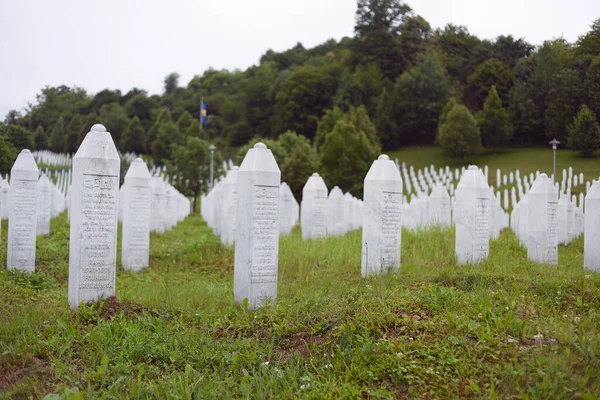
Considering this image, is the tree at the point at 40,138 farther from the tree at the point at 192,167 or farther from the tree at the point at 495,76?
the tree at the point at 192,167

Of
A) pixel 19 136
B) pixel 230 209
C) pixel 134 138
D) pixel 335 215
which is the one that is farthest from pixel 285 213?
pixel 134 138

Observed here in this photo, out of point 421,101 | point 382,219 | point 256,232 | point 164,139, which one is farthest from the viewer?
point 421,101

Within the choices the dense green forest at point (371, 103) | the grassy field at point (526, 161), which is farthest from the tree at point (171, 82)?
the grassy field at point (526, 161)

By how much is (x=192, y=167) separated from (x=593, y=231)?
29.2 meters

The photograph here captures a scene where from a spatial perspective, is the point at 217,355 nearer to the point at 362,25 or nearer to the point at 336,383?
the point at 336,383

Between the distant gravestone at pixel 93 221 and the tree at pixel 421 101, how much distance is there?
163 feet

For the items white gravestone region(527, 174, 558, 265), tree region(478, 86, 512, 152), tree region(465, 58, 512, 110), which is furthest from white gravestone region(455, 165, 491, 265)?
tree region(465, 58, 512, 110)

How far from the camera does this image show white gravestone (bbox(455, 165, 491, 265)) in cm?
977

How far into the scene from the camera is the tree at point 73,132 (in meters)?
14.8

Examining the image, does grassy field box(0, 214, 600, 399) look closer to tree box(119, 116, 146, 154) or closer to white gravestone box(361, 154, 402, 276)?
white gravestone box(361, 154, 402, 276)

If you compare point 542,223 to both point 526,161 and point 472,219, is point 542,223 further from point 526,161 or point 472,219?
point 526,161

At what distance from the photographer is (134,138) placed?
53.6 meters

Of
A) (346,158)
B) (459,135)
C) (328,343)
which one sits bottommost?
(328,343)

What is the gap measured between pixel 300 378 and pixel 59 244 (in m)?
10.1
